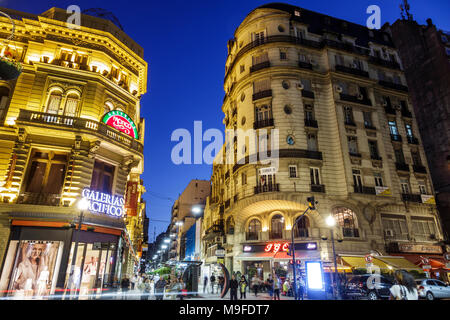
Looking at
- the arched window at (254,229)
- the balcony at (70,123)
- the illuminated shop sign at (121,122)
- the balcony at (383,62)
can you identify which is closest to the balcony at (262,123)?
the arched window at (254,229)

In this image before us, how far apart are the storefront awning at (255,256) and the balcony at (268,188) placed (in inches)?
254

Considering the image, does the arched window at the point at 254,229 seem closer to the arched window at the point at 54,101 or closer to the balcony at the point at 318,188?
the balcony at the point at 318,188

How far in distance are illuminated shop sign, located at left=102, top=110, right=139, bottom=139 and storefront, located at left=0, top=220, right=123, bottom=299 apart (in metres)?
7.90

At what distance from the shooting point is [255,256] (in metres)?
27.9

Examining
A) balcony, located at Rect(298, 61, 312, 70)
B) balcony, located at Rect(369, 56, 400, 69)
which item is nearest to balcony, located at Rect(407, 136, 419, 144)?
balcony, located at Rect(369, 56, 400, 69)

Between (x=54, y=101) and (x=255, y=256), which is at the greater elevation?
(x=54, y=101)

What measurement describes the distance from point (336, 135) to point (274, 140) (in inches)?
291

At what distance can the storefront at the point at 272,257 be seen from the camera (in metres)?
25.9

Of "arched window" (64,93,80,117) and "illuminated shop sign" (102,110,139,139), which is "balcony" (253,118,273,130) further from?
"arched window" (64,93,80,117)

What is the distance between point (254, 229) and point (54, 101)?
22.5 metres

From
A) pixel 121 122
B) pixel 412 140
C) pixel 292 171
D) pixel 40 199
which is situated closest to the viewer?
pixel 40 199

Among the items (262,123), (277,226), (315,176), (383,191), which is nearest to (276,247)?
(277,226)

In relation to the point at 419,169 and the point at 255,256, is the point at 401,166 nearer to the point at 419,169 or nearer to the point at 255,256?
the point at 419,169

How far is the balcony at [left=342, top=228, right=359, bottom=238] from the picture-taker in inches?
1041
